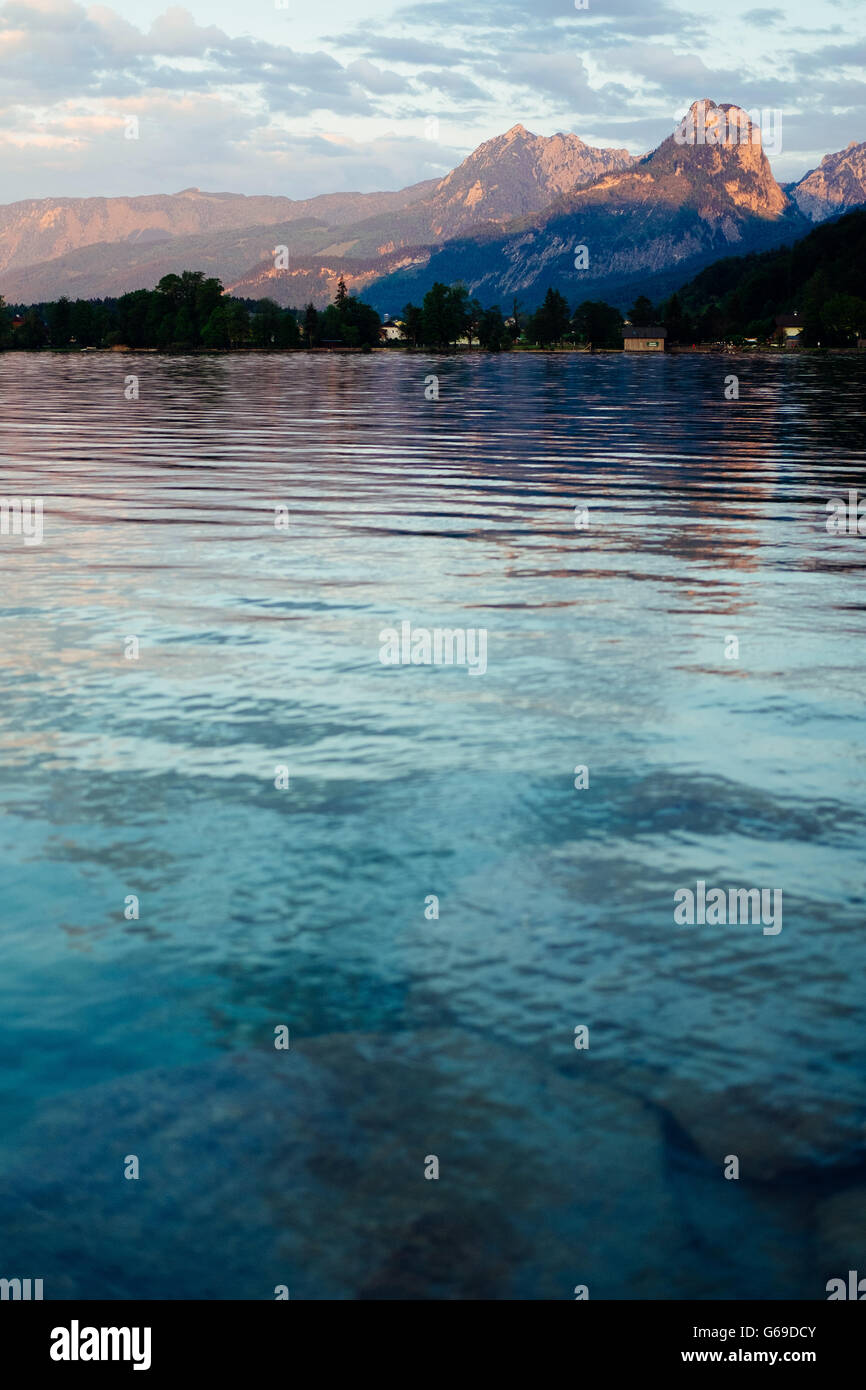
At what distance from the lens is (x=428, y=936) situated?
8.47 metres

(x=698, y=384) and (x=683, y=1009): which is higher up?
(x=698, y=384)

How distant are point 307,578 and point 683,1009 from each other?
13680 mm

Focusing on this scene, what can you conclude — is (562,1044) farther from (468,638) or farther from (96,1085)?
(468,638)

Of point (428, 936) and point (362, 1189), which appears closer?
point (362, 1189)

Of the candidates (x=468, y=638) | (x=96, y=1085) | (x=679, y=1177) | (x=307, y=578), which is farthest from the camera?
(x=307, y=578)

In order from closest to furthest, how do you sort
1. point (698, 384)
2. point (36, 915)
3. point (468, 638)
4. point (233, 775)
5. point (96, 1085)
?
point (96, 1085) < point (36, 915) < point (233, 775) < point (468, 638) < point (698, 384)

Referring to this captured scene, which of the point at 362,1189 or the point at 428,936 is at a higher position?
the point at 428,936

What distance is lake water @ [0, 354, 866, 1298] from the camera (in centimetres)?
583

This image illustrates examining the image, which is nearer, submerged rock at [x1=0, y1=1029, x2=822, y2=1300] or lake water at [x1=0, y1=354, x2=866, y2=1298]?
submerged rock at [x1=0, y1=1029, x2=822, y2=1300]

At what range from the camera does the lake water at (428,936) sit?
5832 millimetres

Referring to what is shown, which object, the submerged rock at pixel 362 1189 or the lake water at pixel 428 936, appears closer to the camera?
the submerged rock at pixel 362 1189

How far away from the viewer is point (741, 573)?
21047 mm
